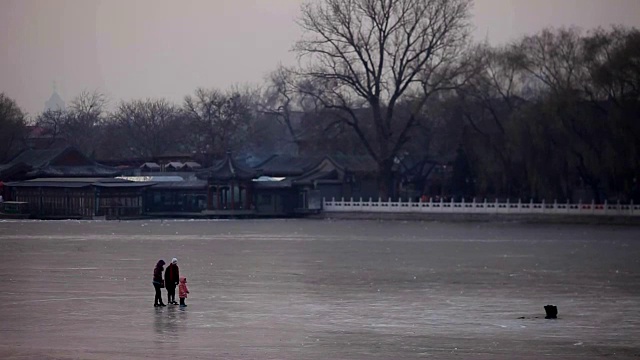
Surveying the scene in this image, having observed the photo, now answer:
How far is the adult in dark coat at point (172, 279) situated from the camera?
89.0ft

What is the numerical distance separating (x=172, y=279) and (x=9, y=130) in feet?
307

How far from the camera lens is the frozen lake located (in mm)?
21672

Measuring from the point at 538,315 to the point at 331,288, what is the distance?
7.22m

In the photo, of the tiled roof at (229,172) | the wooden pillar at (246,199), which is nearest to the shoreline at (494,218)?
the wooden pillar at (246,199)

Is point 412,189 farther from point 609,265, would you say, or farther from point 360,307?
point 360,307

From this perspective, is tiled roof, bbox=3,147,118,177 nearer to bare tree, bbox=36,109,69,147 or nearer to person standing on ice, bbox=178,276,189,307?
bare tree, bbox=36,109,69,147

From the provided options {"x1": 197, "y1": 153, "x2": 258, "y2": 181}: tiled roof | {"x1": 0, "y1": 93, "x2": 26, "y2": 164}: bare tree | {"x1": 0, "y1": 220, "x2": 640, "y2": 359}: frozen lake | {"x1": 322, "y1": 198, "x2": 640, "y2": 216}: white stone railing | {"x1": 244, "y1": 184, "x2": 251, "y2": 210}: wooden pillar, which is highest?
{"x1": 0, "y1": 93, "x2": 26, "y2": 164}: bare tree

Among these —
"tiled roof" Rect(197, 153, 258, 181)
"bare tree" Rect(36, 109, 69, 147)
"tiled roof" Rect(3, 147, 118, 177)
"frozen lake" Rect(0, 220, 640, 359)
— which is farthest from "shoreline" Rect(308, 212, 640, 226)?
"bare tree" Rect(36, 109, 69, 147)

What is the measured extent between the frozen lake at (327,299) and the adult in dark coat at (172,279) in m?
0.62

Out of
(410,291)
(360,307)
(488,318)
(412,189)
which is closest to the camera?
(488,318)

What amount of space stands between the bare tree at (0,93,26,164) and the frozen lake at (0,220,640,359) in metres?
63.8

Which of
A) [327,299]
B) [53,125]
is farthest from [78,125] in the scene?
[327,299]

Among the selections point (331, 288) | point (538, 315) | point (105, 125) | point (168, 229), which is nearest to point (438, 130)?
point (168, 229)

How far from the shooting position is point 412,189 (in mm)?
93000
